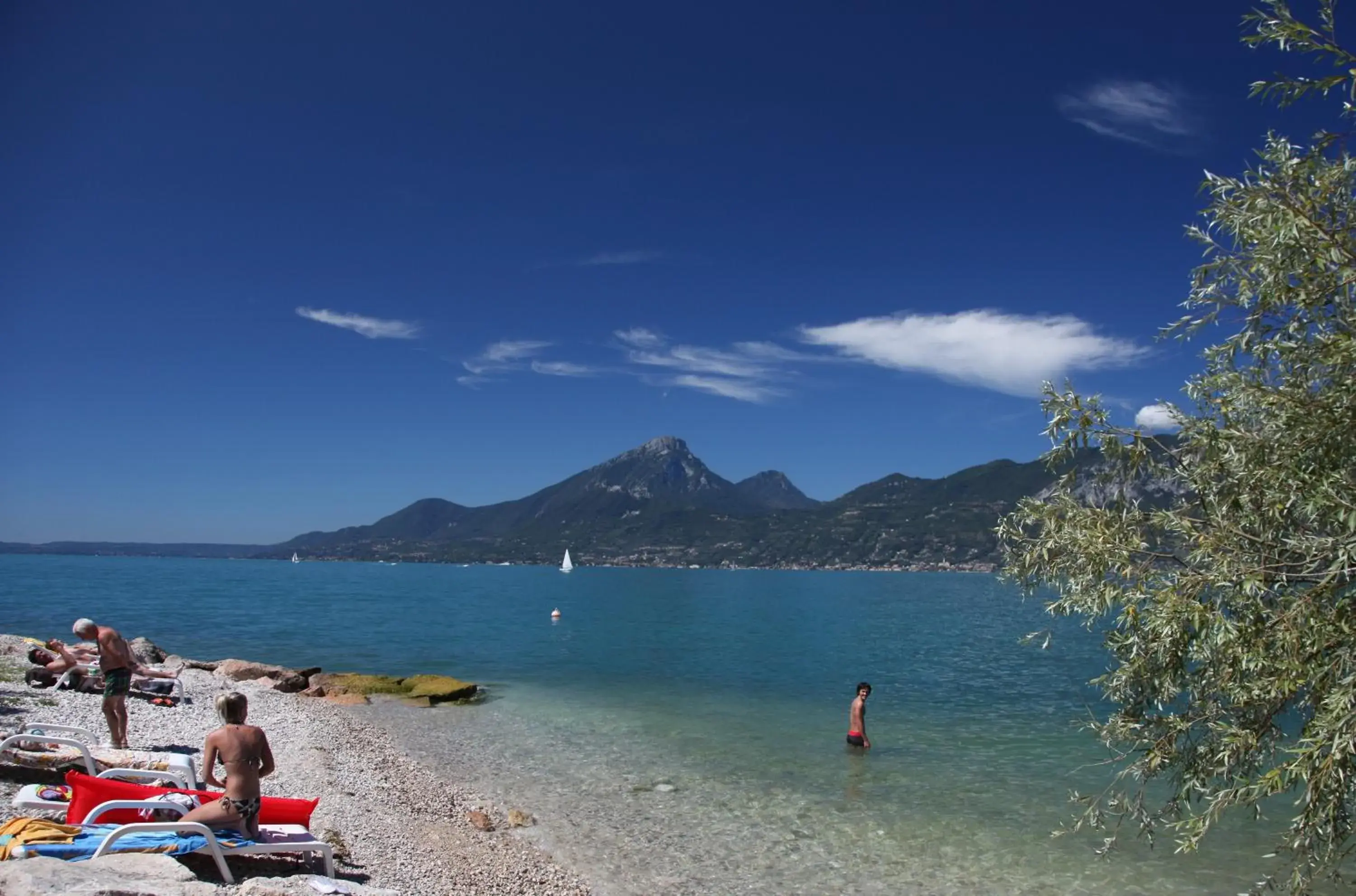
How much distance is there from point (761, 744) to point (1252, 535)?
17.9 m

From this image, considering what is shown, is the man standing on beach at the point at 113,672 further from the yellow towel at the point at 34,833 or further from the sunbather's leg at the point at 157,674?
the yellow towel at the point at 34,833

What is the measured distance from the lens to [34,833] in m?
8.33

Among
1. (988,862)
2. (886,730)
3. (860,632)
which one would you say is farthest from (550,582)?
(988,862)

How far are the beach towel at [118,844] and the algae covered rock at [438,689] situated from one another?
2224 cm

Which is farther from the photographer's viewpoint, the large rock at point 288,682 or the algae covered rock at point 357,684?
the algae covered rock at point 357,684

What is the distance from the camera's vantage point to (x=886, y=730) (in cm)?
2670

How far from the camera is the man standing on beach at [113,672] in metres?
15.0

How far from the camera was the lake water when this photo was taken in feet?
47.0

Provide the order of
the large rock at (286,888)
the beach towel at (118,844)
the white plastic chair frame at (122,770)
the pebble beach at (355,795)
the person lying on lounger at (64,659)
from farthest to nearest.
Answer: the person lying on lounger at (64,659), the pebble beach at (355,795), the white plastic chair frame at (122,770), the beach towel at (118,844), the large rock at (286,888)

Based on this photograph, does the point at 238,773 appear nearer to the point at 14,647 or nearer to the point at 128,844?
the point at 128,844

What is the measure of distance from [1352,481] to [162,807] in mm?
13296

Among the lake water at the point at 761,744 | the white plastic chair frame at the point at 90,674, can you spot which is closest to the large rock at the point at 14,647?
the white plastic chair frame at the point at 90,674

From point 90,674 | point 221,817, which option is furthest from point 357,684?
point 221,817

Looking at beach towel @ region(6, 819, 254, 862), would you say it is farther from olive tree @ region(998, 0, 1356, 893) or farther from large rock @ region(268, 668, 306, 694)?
large rock @ region(268, 668, 306, 694)
